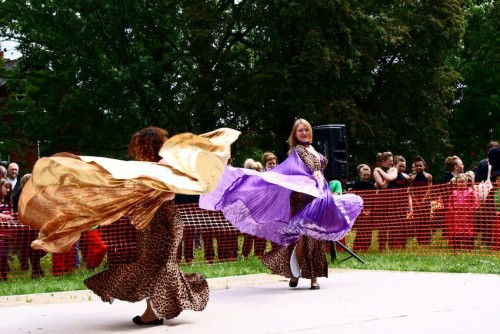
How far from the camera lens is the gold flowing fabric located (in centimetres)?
795

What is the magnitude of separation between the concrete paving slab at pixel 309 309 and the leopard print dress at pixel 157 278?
218mm

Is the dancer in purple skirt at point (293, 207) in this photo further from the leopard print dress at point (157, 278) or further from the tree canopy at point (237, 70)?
the tree canopy at point (237, 70)

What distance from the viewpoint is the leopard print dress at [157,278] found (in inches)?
333

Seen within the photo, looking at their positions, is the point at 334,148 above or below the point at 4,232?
above

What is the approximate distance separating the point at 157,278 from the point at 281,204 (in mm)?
3797

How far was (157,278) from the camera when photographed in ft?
27.9

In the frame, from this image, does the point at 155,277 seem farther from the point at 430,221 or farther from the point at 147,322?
the point at 430,221

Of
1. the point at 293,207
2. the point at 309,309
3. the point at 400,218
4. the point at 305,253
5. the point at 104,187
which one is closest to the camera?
the point at 104,187

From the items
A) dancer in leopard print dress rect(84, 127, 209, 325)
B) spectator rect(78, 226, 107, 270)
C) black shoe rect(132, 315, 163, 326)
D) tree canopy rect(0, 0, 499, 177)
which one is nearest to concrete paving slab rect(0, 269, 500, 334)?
black shoe rect(132, 315, 163, 326)

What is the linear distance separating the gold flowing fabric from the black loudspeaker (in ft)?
27.4

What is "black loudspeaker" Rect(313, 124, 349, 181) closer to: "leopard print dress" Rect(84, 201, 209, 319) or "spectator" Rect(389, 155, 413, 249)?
"spectator" Rect(389, 155, 413, 249)

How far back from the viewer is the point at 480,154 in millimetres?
41500

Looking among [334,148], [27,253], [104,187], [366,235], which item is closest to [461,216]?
[366,235]

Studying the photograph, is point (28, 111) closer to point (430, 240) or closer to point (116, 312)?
point (430, 240)
